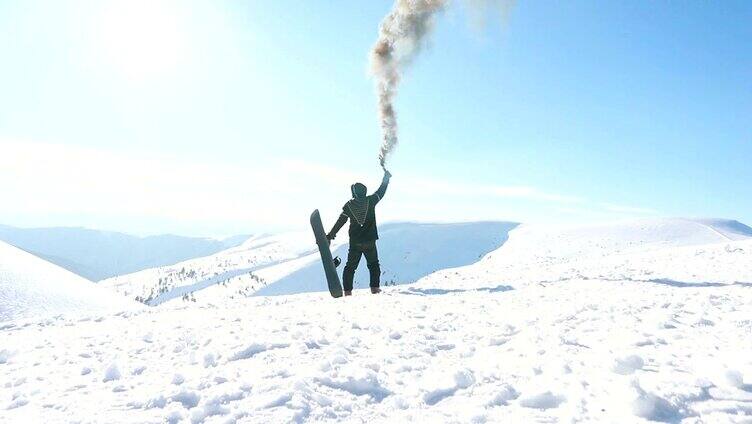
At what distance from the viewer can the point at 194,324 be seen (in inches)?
292

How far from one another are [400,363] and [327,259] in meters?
8.53

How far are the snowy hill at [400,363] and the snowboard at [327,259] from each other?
A: 10.8 ft

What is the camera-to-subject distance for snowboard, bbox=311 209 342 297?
40.6 ft

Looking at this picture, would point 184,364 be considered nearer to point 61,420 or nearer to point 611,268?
point 61,420

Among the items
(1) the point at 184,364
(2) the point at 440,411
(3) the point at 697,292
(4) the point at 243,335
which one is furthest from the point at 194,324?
(3) the point at 697,292

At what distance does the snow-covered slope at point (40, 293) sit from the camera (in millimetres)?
9656

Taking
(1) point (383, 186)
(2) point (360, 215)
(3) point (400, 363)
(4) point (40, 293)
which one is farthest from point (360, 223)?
(3) point (400, 363)

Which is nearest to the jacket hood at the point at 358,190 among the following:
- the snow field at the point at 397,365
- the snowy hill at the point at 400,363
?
the snowy hill at the point at 400,363

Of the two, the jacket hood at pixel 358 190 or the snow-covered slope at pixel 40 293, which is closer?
the snow-covered slope at pixel 40 293

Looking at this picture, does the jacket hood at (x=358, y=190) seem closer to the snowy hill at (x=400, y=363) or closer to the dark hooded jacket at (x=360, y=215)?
the dark hooded jacket at (x=360, y=215)

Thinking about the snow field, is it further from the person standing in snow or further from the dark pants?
the person standing in snow

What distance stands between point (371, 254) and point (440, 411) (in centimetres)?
936

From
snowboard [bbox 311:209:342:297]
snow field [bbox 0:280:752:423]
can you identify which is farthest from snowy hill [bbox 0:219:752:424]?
snowboard [bbox 311:209:342:297]

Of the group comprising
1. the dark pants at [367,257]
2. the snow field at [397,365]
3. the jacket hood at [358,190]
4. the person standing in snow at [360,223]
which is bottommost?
the snow field at [397,365]
